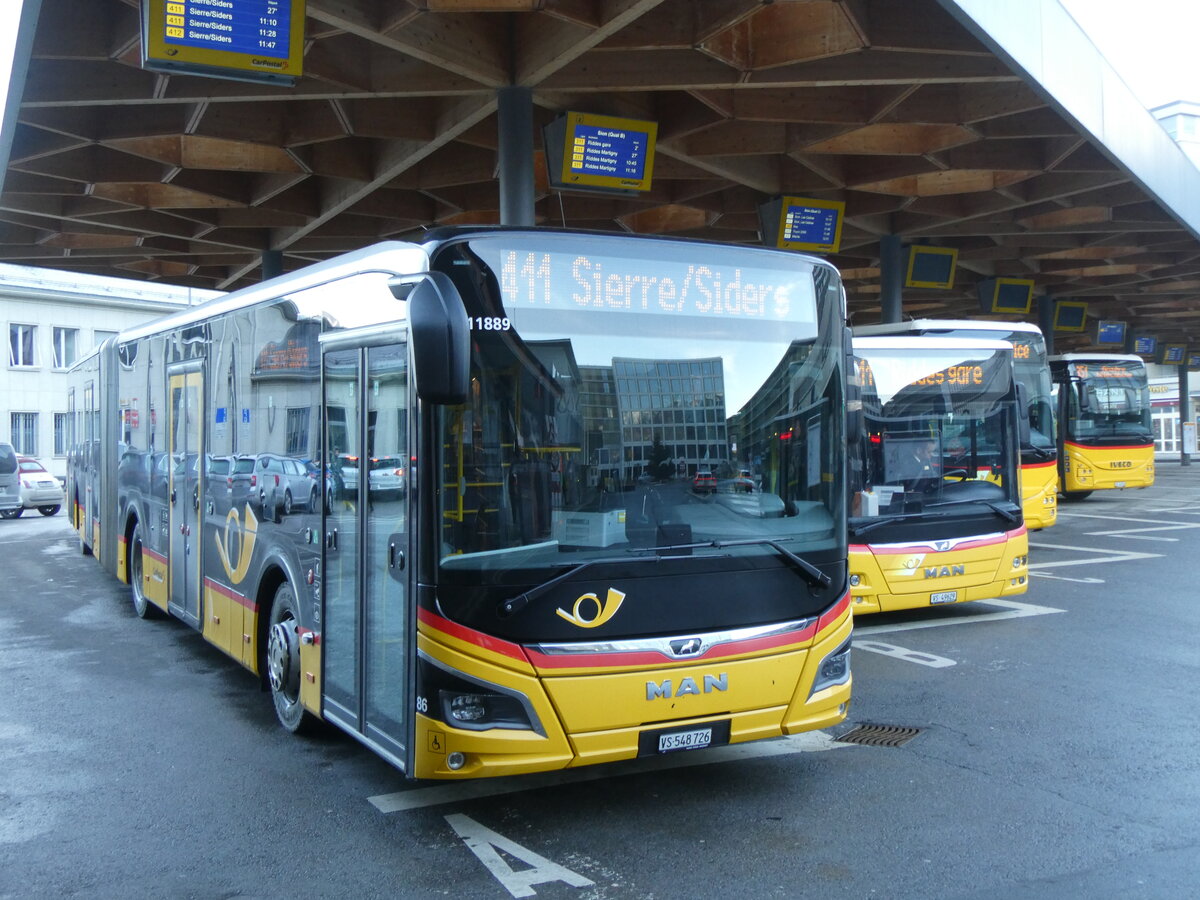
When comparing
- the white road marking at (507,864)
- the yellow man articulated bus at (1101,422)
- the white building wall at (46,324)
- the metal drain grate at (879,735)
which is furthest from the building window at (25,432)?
the white road marking at (507,864)

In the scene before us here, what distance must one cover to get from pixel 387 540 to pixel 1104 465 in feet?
85.0

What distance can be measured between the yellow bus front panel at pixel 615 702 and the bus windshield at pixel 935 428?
18.6ft

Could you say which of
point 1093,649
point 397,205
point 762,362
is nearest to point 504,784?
point 762,362

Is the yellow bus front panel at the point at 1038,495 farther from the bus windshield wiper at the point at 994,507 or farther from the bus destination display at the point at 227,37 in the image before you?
the bus destination display at the point at 227,37

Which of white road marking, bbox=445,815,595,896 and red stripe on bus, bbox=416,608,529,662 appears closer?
white road marking, bbox=445,815,595,896

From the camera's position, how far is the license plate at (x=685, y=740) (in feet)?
17.2

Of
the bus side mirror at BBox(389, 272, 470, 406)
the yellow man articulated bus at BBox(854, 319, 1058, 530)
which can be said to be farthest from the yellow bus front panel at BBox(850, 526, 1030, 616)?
the bus side mirror at BBox(389, 272, 470, 406)

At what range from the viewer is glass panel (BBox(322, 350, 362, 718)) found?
19.1ft

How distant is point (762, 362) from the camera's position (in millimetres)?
5684

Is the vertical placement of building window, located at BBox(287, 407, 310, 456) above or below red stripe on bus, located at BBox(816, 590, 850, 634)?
above

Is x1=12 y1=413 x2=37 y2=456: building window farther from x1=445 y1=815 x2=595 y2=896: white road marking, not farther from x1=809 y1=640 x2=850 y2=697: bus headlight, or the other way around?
x1=809 y1=640 x2=850 y2=697: bus headlight

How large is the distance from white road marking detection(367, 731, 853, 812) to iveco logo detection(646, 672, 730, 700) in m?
0.80

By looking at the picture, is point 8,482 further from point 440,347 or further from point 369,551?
point 440,347

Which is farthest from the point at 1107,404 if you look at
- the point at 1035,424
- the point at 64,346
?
the point at 64,346
